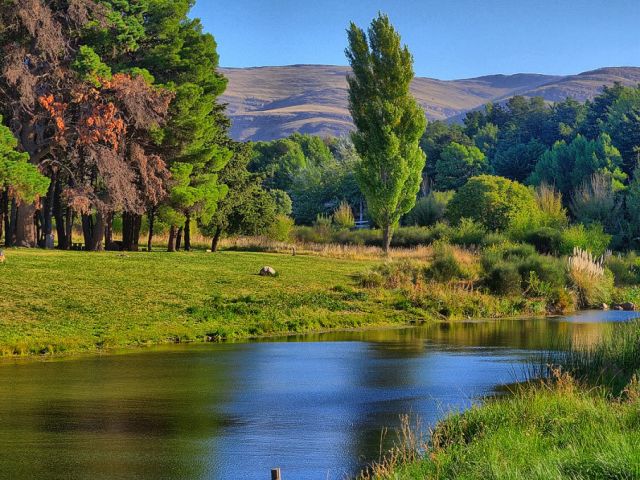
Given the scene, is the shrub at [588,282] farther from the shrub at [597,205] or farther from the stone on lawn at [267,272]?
the shrub at [597,205]

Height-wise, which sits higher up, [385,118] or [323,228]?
[385,118]

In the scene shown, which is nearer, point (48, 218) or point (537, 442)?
point (537, 442)

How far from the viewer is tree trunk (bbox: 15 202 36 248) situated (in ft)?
167

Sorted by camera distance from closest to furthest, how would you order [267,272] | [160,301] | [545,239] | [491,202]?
[160,301], [267,272], [545,239], [491,202]

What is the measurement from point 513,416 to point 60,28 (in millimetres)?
39950

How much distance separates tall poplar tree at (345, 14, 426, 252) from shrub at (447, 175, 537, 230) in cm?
649

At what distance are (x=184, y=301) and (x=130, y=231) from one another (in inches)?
903

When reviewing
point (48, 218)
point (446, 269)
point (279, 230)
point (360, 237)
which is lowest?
point (446, 269)

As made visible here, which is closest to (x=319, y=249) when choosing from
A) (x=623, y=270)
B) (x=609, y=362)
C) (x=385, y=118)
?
(x=385, y=118)

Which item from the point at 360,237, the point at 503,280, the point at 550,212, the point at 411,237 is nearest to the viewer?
the point at 503,280

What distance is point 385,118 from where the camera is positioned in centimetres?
6419

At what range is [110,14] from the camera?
50.7m

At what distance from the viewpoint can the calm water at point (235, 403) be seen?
1446 centimetres

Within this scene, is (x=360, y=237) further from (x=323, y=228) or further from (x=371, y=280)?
(x=371, y=280)
